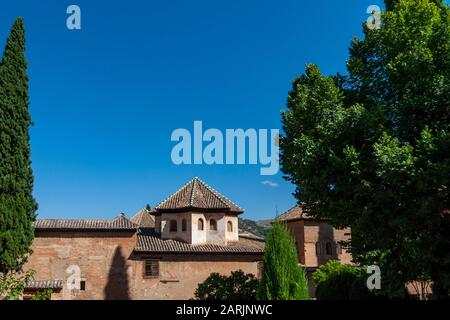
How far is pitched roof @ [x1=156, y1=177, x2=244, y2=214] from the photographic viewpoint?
29.4 m

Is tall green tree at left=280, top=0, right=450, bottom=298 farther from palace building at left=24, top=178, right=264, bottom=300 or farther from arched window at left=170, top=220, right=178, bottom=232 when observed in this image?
arched window at left=170, top=220, right=178, bottom=232

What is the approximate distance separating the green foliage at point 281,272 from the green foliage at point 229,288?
20.4 feet

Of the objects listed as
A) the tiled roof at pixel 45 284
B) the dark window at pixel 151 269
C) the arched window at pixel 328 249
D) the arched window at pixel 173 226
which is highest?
the arched window at pixel 173 226

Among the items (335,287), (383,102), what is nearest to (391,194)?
(383,102)

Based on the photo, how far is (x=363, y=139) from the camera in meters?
13.4

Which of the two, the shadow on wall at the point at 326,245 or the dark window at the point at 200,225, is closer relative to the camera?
the dark window at the point at 200,225

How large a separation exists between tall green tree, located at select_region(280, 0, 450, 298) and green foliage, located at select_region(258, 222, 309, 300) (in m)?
1.86

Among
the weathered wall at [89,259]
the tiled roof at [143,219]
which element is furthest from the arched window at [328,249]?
the weathered wall at [89,259]

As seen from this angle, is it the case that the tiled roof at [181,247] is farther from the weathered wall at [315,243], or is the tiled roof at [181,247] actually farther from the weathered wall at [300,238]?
the weathered wall at [315,243]

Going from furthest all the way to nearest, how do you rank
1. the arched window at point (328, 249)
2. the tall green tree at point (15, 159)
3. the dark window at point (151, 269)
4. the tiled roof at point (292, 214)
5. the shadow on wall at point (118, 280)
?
the tiled roof at point (292, 214) < the arched window at point (328, 249) < the dark window at point (151, 269) < the shadow on wall at point (118, 280) < the tall green tree at point (15, 159)

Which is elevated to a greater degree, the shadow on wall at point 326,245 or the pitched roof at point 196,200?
the pitched roof at point 196,200

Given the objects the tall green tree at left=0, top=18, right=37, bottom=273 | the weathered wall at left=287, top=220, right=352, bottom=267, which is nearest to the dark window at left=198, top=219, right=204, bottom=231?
the weathered wall at left=287, top=220, right=352, bottom=267

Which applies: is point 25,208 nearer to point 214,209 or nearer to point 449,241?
point 214,209

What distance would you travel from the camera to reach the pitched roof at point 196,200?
29.4 meters
